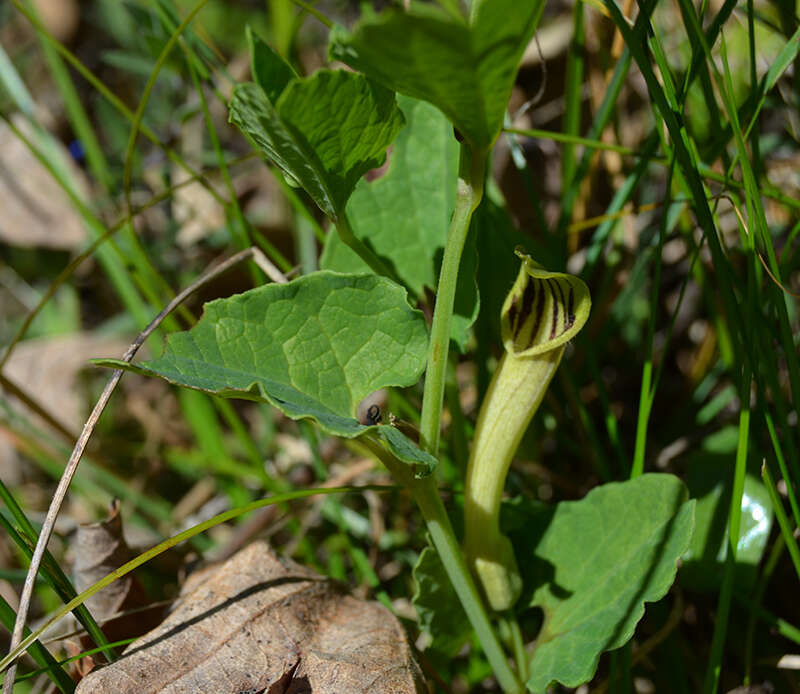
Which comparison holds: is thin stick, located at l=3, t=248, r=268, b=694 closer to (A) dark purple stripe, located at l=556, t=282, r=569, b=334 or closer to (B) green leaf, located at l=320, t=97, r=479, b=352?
(B) green leaf, located at l=320, t=97, r=479, b=352

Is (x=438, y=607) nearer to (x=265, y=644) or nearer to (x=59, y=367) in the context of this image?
(x=265, y=644)

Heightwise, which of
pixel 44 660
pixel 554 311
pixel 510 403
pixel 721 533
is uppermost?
pixel 554 311

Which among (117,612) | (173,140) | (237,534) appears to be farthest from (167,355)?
(173,140)

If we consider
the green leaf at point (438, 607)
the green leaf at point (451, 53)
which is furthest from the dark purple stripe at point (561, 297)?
the green leaf at point (438, 607)

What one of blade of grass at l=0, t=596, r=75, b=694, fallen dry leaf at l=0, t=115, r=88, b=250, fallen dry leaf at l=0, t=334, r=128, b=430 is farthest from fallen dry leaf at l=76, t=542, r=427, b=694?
fallen dry leaf at l=0, t=115, r=88, b=250

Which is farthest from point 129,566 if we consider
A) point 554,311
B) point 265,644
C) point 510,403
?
point 554,311

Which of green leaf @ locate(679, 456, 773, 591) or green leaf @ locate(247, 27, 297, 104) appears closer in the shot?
green leaf @ locate(247, 27, 297, 104)
